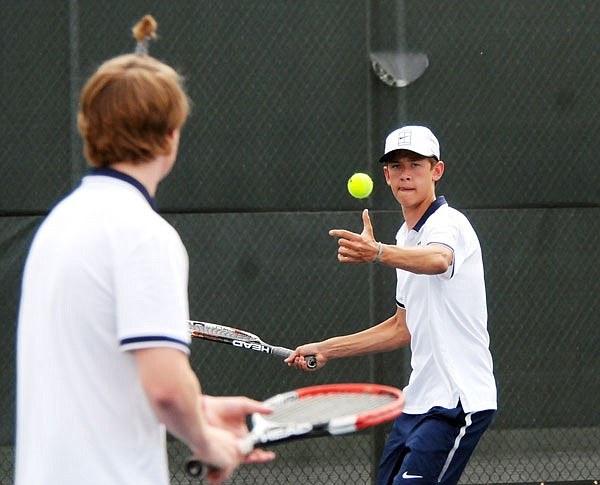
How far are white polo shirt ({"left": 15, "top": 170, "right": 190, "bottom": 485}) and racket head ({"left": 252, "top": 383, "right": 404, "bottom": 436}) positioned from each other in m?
0.48

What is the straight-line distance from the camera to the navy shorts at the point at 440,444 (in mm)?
3682

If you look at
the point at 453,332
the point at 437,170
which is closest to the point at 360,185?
the point at 437,170

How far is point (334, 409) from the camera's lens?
254 centimetres

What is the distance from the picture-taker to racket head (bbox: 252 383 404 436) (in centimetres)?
225

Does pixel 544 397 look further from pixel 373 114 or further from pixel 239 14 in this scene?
pixel 239 14

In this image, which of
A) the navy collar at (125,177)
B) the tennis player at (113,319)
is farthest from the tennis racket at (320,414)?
the navy collar at (125,177)

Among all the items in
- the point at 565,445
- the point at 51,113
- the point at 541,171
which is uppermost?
the point at 51,113

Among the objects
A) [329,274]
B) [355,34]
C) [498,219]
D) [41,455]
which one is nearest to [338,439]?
[329,274]

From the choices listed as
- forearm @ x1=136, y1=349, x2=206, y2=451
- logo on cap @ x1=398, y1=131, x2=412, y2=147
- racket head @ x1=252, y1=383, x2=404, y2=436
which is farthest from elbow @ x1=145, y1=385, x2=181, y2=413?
logo on cap @ x1=398, y1=131, x2=412, y2=147

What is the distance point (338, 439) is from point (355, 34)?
1993 mm

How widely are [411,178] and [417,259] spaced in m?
0.53

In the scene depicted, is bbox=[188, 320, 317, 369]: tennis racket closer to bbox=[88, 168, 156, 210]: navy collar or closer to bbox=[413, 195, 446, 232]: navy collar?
bbox=[413, 195, 446, 232]: navy collar

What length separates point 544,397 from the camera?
544 cm

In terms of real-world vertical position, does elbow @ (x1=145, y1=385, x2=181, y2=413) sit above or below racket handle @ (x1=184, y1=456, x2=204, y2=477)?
above
